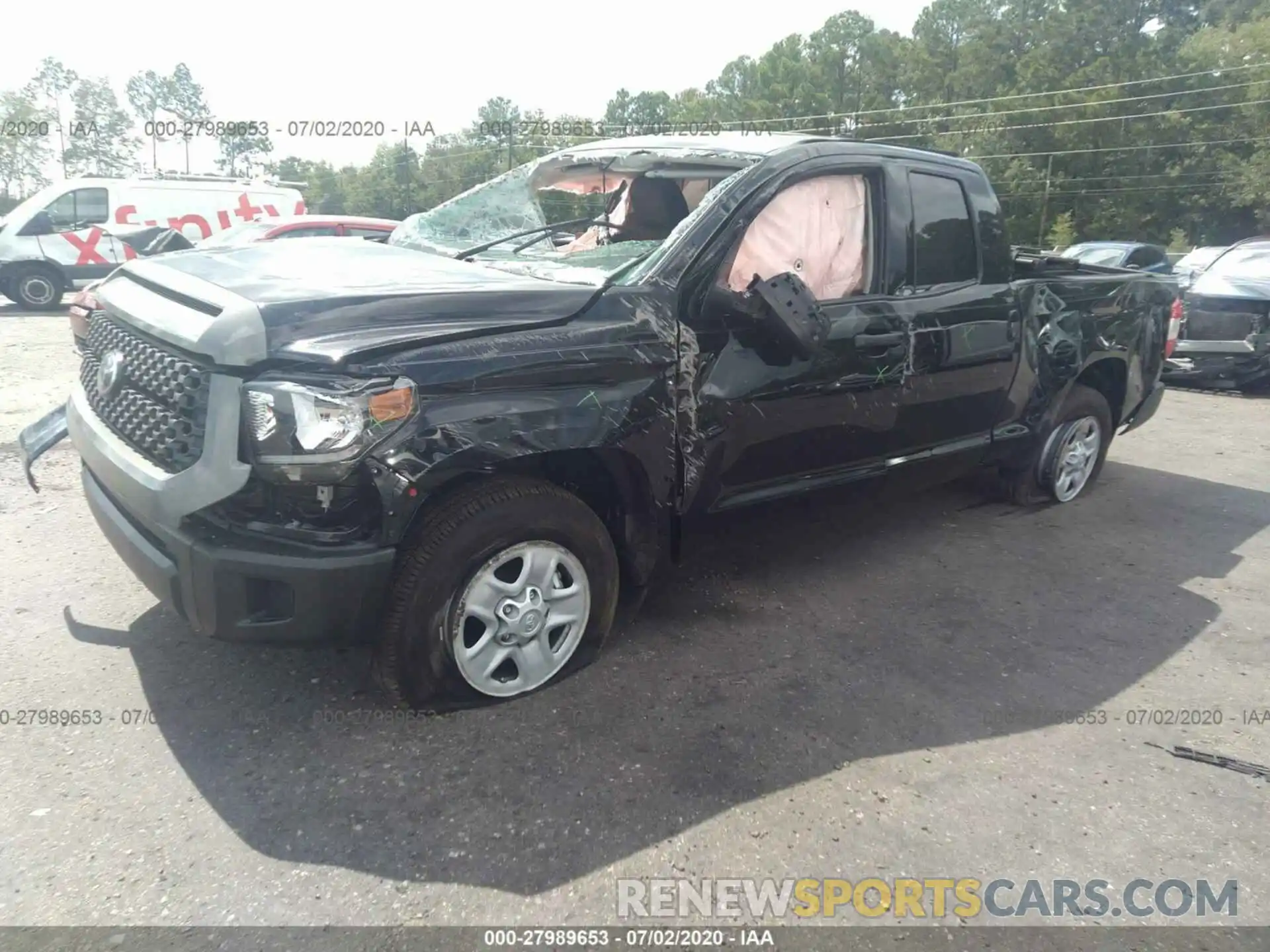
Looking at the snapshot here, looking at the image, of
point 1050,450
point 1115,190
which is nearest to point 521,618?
point 1050,450

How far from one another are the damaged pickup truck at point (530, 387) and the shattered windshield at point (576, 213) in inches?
0.7

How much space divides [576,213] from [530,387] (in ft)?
5.81

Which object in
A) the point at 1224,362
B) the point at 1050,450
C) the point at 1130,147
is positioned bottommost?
the point at 1224,362

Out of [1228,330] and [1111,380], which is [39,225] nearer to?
[1111,380]

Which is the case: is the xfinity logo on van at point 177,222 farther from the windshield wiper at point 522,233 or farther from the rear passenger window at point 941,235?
the rear passenger window at point 941,235

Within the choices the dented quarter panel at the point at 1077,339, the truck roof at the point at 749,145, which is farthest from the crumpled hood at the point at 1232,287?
the truck roof at the point at 749,145

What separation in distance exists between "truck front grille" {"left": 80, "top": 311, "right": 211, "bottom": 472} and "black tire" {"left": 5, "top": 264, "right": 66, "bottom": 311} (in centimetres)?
1368

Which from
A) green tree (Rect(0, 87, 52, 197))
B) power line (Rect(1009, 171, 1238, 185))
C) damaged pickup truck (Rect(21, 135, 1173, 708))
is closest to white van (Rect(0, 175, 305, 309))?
damaged pickup truck (Rect(21, 135, 1173, 708))

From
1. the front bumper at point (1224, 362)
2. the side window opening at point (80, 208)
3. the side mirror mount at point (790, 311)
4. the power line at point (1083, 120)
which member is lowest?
the front bumper at point (1224, 362)

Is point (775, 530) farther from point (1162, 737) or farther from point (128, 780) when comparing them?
point (128, 780)

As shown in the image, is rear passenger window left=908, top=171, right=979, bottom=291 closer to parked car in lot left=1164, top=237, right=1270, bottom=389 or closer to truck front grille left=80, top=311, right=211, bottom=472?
truck front grille left=80, top=311, right=211, bottom=472

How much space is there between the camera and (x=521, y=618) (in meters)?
3.04

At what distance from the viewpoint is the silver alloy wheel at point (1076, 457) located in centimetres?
542

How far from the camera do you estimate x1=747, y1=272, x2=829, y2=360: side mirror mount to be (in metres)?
3.29
